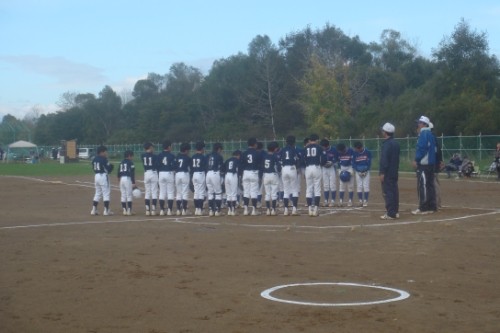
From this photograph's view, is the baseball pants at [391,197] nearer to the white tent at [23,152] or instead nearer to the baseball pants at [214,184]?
the baseball pants at [214,184]

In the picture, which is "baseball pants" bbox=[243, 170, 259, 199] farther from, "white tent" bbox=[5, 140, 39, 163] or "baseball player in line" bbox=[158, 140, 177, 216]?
"white tent" bbox=[5, 140, 39, 163]

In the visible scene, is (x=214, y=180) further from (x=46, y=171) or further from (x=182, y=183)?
(x=46, y=171)

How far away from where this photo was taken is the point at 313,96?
7150cm

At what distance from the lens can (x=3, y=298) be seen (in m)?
9.19

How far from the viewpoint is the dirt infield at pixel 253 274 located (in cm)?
784

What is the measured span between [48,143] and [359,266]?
119 meters

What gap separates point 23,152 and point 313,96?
152 feet

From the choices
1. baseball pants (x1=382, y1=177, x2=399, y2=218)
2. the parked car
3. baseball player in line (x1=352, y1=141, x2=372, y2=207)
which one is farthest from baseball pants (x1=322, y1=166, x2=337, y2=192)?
the parked car

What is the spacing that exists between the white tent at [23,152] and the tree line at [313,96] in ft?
43.7

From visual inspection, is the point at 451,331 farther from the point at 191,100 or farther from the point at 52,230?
the point at 191,100

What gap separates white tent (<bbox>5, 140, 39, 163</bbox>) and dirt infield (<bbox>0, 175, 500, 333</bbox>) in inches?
2732

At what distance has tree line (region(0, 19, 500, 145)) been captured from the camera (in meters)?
57.5

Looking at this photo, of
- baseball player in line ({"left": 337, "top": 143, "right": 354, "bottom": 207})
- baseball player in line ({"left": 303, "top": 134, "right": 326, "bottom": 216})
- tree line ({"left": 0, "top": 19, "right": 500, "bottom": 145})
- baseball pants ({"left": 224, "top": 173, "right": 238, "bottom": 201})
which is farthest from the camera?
tree line ({"left": 0, "top": 19, "right": 500, "bottom": 145})

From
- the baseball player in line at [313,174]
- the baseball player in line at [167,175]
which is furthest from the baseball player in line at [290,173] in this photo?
the baseball player in line at [167,175]
